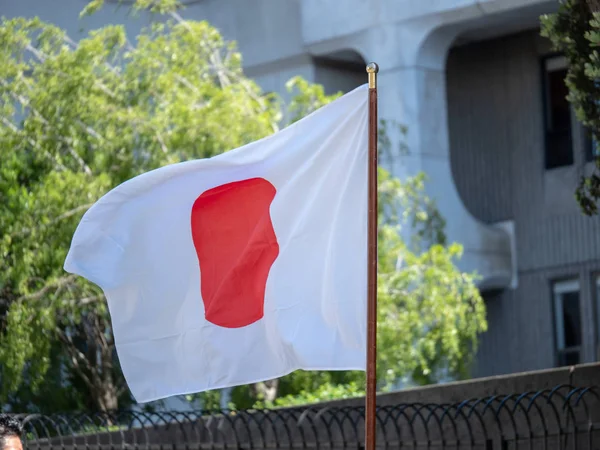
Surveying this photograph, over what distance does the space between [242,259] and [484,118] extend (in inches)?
679

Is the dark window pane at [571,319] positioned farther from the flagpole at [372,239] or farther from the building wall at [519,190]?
the flagpole at [372,239]

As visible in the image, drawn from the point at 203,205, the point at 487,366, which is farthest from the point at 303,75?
the point at 203,205

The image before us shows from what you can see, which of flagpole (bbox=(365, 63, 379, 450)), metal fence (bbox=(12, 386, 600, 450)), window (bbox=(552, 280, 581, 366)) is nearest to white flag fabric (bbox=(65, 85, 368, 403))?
flagpole (bbox=(365, 63, 379, 450))

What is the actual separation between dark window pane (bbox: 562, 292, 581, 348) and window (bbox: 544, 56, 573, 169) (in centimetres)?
224

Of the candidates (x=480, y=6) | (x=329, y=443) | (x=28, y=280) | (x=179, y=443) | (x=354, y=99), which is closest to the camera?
(x=354, y=99)

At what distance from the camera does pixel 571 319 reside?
Result: 22156 millimetres

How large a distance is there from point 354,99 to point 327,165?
362 millimetres

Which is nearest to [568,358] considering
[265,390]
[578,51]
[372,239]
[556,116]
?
[556,116]

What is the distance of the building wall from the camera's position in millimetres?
21891

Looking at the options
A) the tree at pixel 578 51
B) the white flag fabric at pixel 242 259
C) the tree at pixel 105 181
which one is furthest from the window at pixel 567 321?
the white flag fabric at pixel 242 259

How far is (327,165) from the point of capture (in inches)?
259

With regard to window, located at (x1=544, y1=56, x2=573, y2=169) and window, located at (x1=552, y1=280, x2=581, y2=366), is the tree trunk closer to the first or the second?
window, located at (x1=552, y1=280, x2=581, y2=366)

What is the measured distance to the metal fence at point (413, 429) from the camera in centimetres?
680

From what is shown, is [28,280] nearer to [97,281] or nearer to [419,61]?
[97,281]
